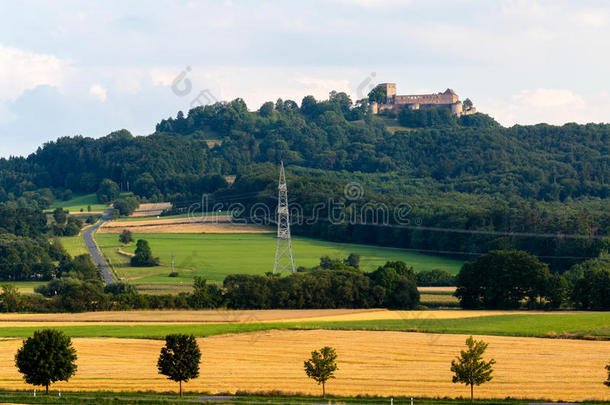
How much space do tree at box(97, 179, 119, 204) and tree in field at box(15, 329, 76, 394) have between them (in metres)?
130

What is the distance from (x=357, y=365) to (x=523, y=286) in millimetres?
32466

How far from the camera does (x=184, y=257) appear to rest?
4203 inches

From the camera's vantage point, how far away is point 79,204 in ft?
580

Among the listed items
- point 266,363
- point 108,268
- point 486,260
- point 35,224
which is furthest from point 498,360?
point 35,224

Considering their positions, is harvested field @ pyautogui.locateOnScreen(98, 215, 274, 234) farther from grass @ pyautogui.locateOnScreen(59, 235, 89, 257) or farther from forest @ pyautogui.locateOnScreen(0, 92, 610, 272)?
grass @ pyautogui.locateOnScreen(59, 235, 89, 257)

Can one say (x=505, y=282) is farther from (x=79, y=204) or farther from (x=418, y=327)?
(x=79, y=204)

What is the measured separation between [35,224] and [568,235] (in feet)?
246

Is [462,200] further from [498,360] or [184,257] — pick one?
[498,360]

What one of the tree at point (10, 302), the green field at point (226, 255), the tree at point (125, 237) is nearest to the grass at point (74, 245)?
the green field at point (226, 255)

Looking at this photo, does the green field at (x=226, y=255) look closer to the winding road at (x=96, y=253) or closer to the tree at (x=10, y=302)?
the winding road at (x=96, y=253)

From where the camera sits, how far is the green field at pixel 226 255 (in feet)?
317

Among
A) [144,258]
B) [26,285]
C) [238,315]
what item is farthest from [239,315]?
[144,258]

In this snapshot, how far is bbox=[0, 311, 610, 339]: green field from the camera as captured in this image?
199ft

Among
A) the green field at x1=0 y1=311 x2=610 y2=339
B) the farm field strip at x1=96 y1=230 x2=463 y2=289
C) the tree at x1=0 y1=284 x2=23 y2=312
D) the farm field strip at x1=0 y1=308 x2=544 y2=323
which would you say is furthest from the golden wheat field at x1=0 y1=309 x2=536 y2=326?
the farm field strip at x1=96 y1=230 x2=463 y2=289
